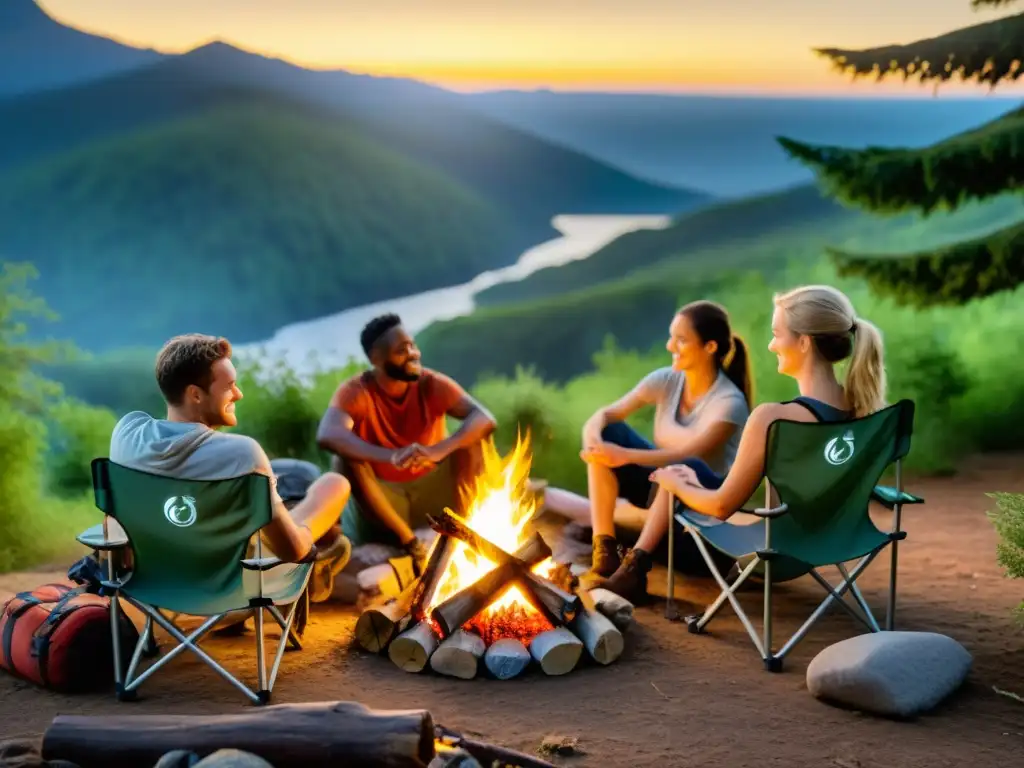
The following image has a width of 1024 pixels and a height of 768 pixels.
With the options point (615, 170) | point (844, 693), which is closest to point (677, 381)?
point (844, 693)

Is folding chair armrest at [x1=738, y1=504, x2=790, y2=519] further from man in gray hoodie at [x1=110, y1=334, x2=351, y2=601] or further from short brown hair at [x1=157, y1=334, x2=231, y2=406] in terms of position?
short brown hair at [x1=157, y1=334, x2=231, y2=406]

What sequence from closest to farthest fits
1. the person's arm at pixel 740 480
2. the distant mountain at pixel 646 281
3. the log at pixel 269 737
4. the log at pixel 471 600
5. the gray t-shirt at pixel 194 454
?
the log at pixel 269 737 < the gray t-shirt at pixel 194 454 < the person's arm at pixel 740 480 < the log at pixel 471 600 < the distant mountain at pixel 646 281

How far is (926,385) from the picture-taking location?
7.90m

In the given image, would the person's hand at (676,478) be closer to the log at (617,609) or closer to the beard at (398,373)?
the log at (617,609)

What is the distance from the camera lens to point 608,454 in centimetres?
471

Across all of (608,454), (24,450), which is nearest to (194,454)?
(608,454)

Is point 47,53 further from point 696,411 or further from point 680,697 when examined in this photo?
point 680,697

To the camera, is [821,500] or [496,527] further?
[496,527]

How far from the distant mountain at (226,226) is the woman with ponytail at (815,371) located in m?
4.99

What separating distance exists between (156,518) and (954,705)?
8.13 ft

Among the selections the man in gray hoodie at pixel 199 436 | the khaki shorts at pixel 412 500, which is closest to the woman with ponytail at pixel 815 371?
the man in gray hoodie at pixel 199 436

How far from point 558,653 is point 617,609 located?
41 cm

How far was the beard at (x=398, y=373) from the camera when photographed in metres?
4.87

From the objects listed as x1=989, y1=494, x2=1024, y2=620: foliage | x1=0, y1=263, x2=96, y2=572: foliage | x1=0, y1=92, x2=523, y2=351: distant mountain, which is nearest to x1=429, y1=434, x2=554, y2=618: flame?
x1=989, y1=494, x2=1024, y2=620: foliage
